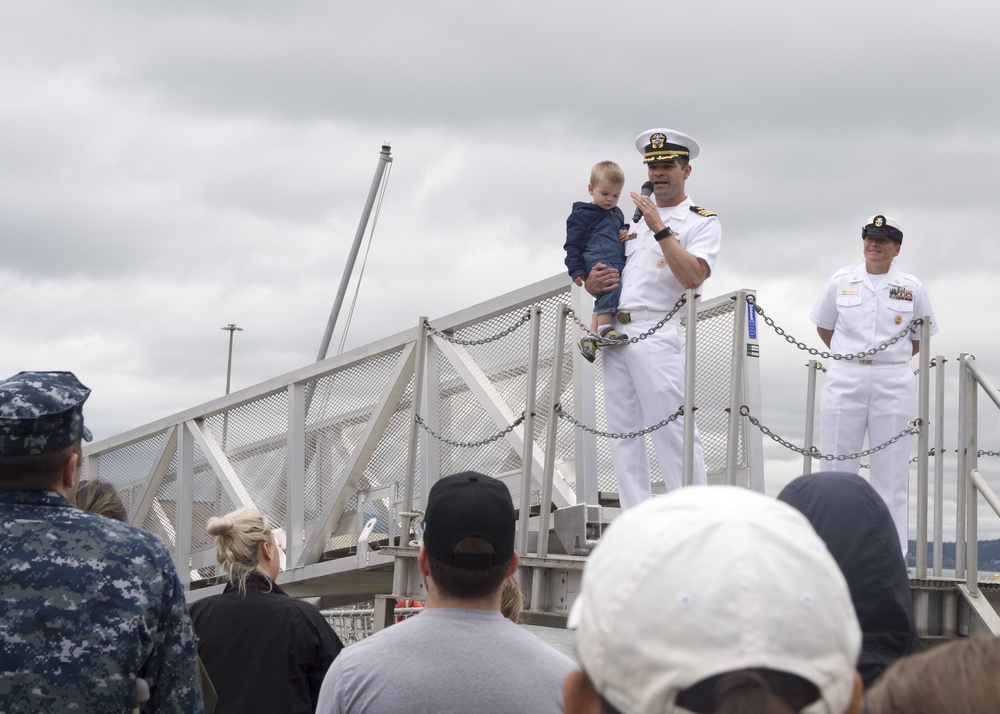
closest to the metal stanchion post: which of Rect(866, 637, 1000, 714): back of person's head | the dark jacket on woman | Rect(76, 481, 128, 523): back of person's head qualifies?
the dark jacket on woman

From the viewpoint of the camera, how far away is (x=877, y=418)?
6.76 meters

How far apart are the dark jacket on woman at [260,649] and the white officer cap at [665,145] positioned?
11.6ft

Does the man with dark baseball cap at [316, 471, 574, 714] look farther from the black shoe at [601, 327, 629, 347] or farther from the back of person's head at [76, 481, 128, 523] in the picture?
the black shoe at [601, 327, 629, 347]

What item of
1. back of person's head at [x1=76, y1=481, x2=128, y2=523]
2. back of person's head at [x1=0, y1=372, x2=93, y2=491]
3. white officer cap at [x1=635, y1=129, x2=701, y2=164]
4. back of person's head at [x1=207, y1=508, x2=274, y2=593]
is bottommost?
back of person's head at [x1=207, y1=508, x2=274, y2=593]

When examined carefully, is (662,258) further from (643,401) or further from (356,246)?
(356,246)

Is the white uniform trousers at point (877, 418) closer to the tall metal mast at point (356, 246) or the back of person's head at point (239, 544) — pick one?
the back of person's head at point (239, 544)

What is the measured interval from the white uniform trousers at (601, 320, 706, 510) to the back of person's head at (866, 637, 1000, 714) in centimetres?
481

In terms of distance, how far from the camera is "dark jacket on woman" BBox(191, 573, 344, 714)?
3574mm

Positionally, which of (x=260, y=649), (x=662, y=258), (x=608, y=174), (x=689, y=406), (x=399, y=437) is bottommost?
(x=260, y=649)

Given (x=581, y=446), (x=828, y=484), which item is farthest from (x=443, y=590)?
(x=581, y=446)

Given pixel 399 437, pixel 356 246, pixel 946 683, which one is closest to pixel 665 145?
pixel 399 437

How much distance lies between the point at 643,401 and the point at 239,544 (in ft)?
9.99

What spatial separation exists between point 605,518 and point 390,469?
2588mm

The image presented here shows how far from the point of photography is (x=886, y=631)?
216cm
